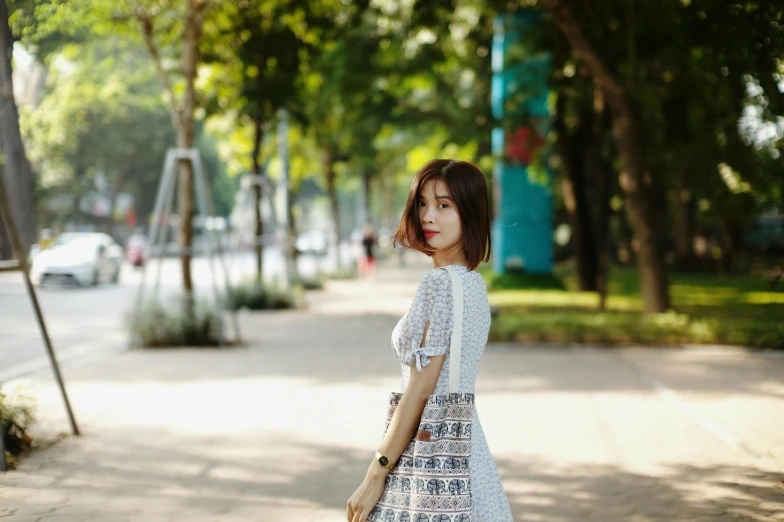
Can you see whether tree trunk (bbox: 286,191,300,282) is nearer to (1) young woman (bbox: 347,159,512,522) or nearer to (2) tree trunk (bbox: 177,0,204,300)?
(2) tree trunk (bbox: 177,0,204,300)

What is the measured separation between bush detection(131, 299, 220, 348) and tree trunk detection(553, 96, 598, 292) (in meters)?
11.7

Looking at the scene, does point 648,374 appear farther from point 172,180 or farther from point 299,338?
point 172,180

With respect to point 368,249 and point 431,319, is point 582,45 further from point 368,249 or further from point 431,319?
point 368,249

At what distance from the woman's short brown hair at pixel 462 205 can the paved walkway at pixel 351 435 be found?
277cm

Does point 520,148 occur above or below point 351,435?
above

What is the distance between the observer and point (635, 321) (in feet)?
51.5

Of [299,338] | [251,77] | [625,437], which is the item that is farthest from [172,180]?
[625,437]

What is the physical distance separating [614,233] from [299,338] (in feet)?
115

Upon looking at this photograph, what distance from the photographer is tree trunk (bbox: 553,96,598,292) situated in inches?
925

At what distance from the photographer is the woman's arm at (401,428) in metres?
2.94

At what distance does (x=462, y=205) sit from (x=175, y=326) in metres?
11.3

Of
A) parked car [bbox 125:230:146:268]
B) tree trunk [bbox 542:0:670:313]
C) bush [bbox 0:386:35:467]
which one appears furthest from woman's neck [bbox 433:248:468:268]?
parked car [bbox 125:230:146:268]

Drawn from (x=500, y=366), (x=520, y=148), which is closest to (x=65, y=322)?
(x=500, y=366)

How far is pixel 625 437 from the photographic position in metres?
7.79
